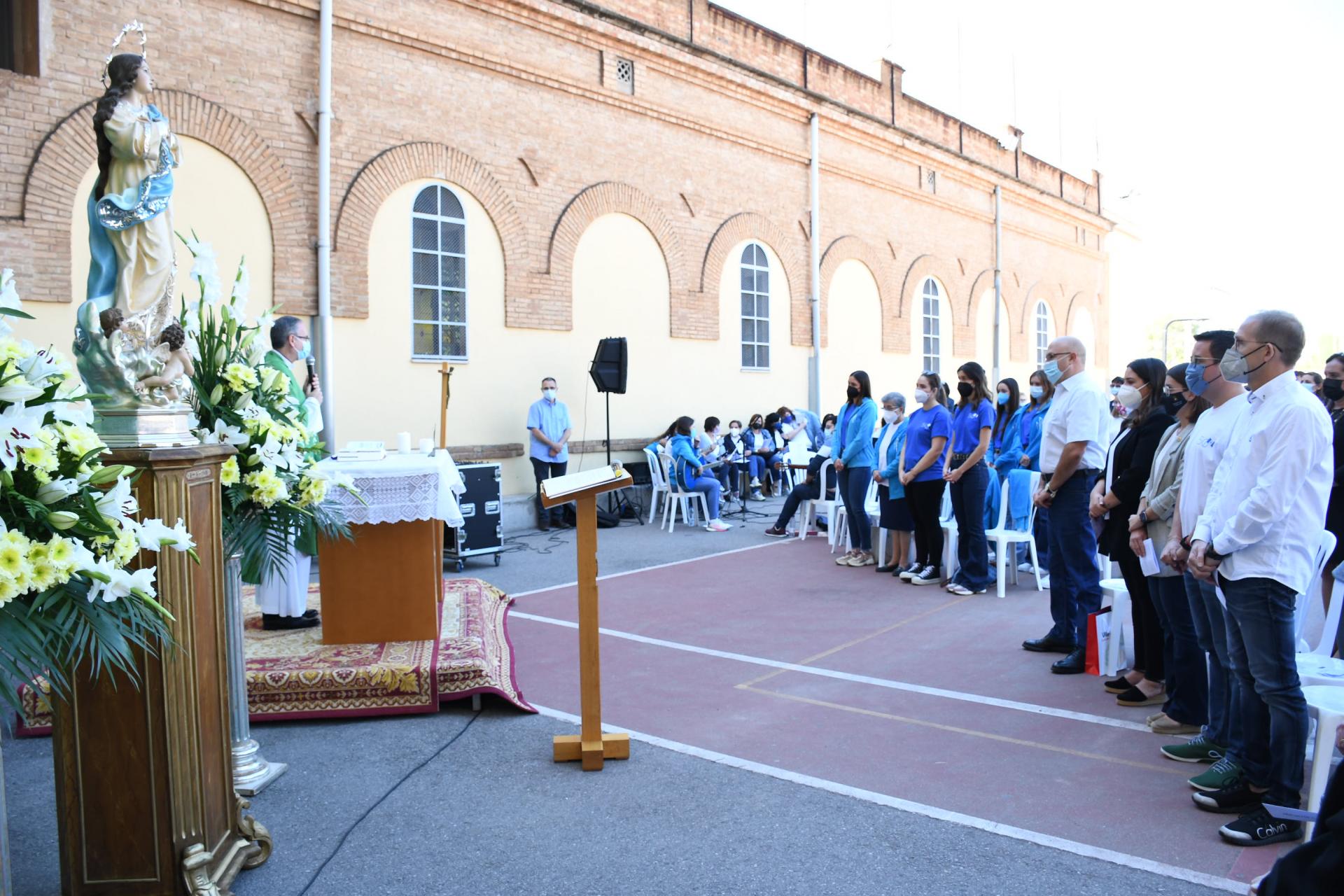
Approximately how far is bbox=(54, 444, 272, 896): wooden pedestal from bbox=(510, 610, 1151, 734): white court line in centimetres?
251

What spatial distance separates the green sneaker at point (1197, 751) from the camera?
4132 mm

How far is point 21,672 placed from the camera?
7.28 ft

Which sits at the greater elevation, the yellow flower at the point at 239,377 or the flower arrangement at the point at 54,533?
the yellow flower at the point at 239,377

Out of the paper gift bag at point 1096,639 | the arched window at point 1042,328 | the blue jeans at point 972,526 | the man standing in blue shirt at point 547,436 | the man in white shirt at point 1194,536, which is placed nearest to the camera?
the man in white shirt at point 1194,536

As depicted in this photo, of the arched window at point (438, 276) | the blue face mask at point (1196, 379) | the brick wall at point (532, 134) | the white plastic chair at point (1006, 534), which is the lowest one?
the white plastic chair at point (1006, 534)

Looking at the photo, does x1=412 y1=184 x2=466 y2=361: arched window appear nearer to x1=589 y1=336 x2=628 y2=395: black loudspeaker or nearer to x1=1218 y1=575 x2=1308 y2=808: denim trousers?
x1=589 y1=336 x2=628 y2=395: black loudspeaker

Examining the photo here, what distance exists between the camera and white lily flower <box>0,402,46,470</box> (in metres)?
2.17

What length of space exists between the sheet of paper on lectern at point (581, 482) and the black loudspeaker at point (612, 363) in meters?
8.18

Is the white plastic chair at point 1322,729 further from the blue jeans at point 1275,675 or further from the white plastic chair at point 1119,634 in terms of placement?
the white plastic chair at point 1119,634

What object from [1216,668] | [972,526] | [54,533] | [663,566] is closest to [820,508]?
[663,566]

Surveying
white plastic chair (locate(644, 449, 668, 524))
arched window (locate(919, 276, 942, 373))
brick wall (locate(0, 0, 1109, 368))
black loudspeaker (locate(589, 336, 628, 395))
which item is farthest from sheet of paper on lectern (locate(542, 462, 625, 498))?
arched window (locate(919, 276, 942, 373))

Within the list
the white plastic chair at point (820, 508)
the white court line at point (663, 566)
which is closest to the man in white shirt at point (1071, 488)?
the white court line at point (663, 566)

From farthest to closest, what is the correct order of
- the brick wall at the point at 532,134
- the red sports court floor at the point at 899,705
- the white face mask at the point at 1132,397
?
the brick wall at the point at 532,134 → the white face mask at the point at 1132,397 → the red sports court floor at the point at 899,705

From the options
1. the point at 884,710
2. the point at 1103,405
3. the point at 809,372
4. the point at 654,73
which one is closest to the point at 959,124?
the point at 809,372
